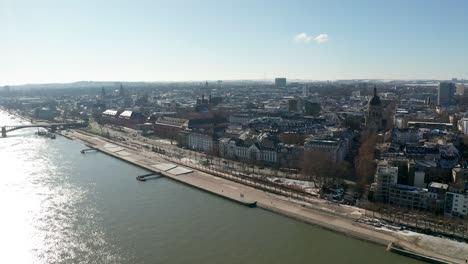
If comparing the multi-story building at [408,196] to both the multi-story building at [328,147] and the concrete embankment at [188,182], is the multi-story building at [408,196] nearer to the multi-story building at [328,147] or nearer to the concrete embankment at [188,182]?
the multi-story building at [328,147]

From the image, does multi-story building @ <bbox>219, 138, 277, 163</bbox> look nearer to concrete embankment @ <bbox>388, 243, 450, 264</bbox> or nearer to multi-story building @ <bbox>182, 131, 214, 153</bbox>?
multi-story building @ <bbox>182, 131, 214, 153</bbox>

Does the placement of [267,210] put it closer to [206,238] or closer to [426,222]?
[206,238]

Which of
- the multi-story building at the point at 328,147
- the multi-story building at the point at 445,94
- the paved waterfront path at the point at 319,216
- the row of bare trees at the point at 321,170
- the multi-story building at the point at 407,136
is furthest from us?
the multi-story building at the point at 445,94

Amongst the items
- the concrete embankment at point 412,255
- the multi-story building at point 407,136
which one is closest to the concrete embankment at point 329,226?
the concrete embankment at point 412,255

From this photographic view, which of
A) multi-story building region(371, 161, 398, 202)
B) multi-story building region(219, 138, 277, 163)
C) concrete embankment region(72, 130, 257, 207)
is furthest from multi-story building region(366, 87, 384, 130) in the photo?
concrete embankment region(72, 130, 257, 207)

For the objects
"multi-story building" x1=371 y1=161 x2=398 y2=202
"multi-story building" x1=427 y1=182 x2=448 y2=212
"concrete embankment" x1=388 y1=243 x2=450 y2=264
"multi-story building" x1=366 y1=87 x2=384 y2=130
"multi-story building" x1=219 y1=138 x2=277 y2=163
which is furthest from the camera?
"multi-story building" x1=366 y1=87 x2=384 y2=130
